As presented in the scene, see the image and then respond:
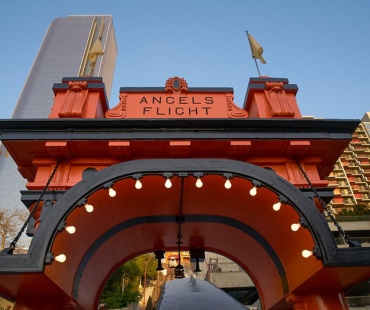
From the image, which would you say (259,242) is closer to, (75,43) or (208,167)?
(208,167)

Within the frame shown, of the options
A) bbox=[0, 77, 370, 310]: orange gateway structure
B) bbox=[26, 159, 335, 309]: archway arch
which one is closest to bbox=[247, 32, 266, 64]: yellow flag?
bbox=[0, 77, 370, 310]: orange gateway structure

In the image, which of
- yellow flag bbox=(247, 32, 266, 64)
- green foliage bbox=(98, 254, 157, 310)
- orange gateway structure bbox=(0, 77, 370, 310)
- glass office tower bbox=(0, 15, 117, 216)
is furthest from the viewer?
glass office tower bbox=(0, 15, 117, 216)

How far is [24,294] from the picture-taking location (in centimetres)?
616

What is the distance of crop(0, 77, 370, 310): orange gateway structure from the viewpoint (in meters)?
5.95

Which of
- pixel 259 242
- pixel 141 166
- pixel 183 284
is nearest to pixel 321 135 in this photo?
pixel 259 242

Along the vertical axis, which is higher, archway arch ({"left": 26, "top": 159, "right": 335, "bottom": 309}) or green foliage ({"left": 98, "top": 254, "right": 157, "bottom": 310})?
green foliage ({"left": 98, "top": 254, "right": 157, "bottom": 310})

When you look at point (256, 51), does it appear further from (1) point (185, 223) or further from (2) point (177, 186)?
(1) point (185, 223)

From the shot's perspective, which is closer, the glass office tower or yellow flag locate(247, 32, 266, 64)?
yellow flag locate(247, 32, 266, 64)

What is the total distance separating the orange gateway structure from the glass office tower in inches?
3435

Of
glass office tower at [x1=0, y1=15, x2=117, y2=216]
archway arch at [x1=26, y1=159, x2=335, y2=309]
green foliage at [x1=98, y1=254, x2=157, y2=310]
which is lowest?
archway arch at [x1=26, y1=159, x2=335, y2=309]

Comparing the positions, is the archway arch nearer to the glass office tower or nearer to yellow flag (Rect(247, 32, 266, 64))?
yellow flag (Rect(247, 32, 266, 64))

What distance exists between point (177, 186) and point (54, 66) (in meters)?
128

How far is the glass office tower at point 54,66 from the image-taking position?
314 feet

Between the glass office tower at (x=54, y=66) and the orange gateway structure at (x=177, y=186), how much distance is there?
8724 cm
